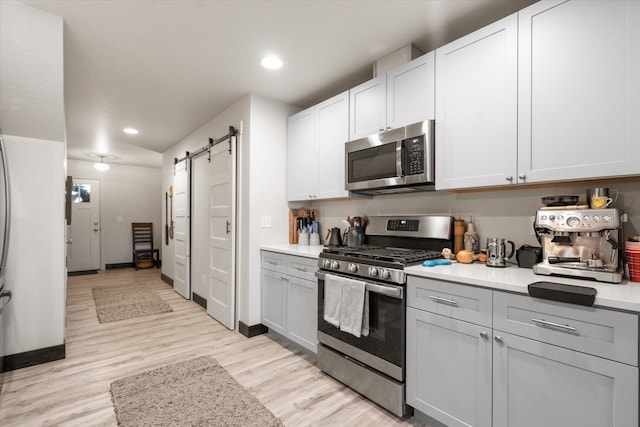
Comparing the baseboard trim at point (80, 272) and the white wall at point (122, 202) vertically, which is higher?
the white wall at point (122, 202)

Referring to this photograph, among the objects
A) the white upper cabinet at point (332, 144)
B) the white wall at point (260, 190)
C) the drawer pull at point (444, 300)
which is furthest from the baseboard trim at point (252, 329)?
the drawer pull at point (444, 300)

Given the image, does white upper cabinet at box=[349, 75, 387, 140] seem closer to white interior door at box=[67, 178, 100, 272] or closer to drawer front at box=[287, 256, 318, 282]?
drawer front at box=[287, 256, 318, 282]

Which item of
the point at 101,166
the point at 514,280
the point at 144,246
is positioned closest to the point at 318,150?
the point at 514,280

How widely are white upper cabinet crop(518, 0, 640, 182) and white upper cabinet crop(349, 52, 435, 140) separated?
1.90 feet

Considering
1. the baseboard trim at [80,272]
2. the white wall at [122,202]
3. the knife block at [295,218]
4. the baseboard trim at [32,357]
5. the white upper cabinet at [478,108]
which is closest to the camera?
the white upper cabinet at [478,108]

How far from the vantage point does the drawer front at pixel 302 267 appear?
8.54 ft

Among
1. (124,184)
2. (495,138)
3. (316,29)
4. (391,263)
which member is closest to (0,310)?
(391,263)

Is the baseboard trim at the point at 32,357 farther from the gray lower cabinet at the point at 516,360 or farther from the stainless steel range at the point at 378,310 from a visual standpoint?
the gray lower cabinet at the point at 516,360

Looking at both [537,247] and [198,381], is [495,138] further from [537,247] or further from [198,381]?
[198,381]

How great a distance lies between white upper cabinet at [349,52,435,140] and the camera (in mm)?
2154

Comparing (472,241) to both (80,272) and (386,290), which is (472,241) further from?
(80,272)

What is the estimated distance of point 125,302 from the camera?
449 cm

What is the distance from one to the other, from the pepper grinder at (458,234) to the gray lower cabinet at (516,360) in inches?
24.8

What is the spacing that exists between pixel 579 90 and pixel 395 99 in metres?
1.11
